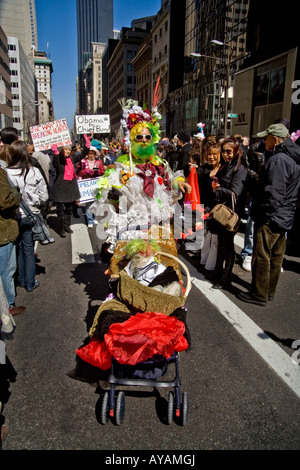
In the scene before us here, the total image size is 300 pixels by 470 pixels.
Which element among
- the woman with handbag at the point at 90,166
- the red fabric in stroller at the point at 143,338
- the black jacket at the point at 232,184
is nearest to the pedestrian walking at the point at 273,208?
the black jacket at the point at 232,184

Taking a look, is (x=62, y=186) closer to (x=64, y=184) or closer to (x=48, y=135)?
(x=64, y=184)

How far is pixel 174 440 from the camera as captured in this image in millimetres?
2377

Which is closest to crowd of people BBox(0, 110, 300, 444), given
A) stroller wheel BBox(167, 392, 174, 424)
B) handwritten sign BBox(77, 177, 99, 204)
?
stroller wheel BBox(167, 392, 174, 424)

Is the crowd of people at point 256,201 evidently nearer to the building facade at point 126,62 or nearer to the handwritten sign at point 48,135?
the handwritten sign at point 48,135

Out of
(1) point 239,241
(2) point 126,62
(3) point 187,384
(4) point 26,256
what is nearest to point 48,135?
(4) point 26,256

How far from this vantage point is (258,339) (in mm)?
3654

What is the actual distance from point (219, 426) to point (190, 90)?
135 ft

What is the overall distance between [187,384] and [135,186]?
2224 millimetres

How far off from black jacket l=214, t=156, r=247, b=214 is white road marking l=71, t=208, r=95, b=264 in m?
Result: 2.73

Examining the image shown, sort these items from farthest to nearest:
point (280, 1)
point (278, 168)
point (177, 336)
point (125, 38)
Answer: point (125, 38)
point (280, 1)
point (278, 168)
point (177, 336)

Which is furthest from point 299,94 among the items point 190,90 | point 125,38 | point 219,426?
point 125,38

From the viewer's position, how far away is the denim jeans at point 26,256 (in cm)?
471

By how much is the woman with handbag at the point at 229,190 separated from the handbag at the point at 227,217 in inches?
0.8

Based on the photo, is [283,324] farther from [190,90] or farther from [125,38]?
[125,38]
